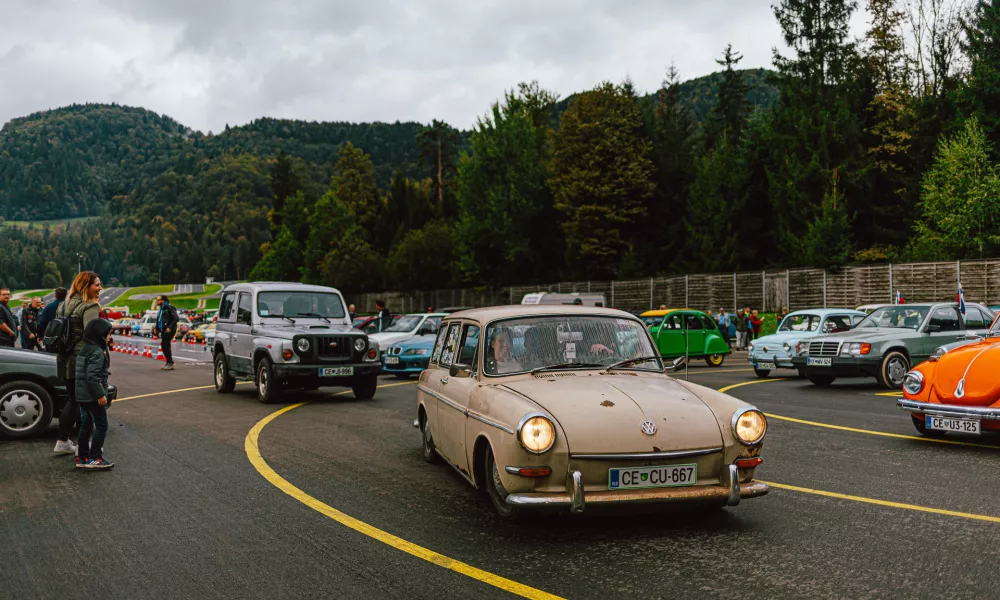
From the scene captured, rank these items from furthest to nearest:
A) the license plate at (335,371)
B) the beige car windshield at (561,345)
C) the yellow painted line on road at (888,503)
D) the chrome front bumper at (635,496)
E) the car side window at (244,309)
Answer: the car side window at (244,309), the license plate at (335,371), the beige car windshield at (561,345), the yellow painted line on road at (888,503), the chrome front bumper at (635,496)

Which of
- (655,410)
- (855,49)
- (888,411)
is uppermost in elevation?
(855,49)

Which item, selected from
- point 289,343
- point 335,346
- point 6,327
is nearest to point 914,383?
point 335,346

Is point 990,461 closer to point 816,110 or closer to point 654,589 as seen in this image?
point 654,589

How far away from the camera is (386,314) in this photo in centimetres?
2481

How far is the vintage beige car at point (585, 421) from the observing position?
17.3 feet

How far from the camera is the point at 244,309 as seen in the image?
1573cm

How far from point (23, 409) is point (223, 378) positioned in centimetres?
640

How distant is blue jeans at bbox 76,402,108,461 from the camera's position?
26.3 ft

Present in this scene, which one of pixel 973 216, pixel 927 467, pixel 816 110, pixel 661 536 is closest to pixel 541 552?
pixel 661 536

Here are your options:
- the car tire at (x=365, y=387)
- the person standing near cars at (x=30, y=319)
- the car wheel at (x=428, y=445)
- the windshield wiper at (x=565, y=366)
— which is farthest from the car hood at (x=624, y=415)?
the person standing near cars at (x=30, y=319)

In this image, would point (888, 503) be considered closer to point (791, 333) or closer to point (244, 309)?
point (244, 309)

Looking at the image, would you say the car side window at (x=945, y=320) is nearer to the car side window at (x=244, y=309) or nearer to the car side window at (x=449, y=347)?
the car side window at (x=449, y=347)

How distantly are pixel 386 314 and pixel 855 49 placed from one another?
37850 millimetres

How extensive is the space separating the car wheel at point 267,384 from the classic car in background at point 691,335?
39.2 feet
